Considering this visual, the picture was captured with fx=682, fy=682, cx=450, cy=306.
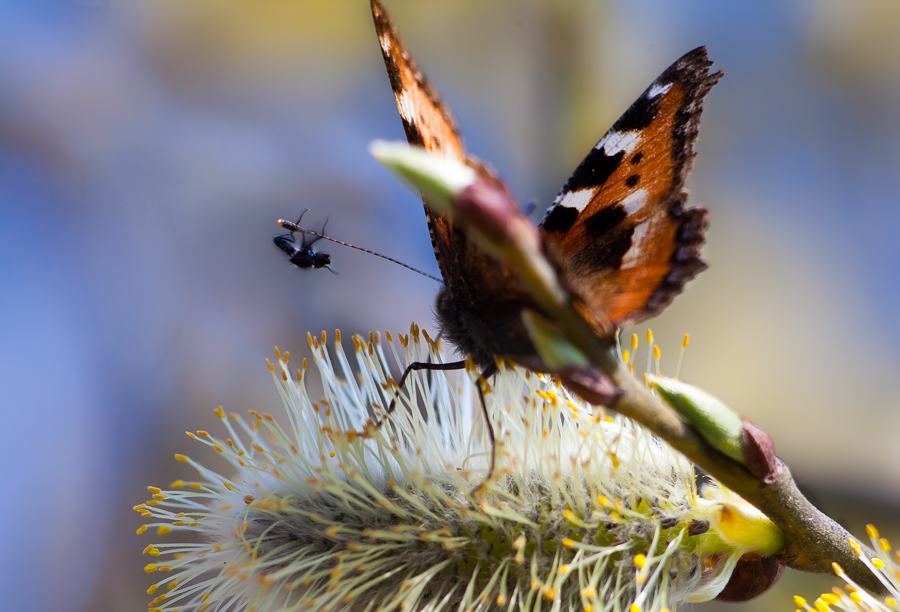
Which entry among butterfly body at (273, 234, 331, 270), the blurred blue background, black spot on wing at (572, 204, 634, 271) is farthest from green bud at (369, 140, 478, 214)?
the blurred blue background

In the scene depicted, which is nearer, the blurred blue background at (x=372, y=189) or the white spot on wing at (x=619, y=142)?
the white spot on wing at (x=619, y=142)

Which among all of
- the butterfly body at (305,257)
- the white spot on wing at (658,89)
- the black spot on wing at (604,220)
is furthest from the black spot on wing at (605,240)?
the butterfly body at (305,257)

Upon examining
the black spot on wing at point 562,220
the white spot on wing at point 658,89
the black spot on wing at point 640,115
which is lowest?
the black spot on wing at point 562,220

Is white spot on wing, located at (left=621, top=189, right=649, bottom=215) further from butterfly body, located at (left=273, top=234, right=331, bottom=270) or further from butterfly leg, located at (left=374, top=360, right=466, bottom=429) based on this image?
butterfly body, located at (left=273, top=234, right=331, bottom=270)

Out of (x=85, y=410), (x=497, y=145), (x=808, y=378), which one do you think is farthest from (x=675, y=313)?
(x=85, y=410)

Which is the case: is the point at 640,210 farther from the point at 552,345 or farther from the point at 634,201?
the point at 552,345

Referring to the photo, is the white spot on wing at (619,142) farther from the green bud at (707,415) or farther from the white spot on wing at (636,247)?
the green bud at (707,415)

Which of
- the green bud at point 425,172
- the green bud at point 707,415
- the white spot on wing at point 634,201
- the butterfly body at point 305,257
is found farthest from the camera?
the butterfly body at point 305,257

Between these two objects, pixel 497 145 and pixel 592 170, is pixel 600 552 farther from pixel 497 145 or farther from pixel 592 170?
pixel 497 145
